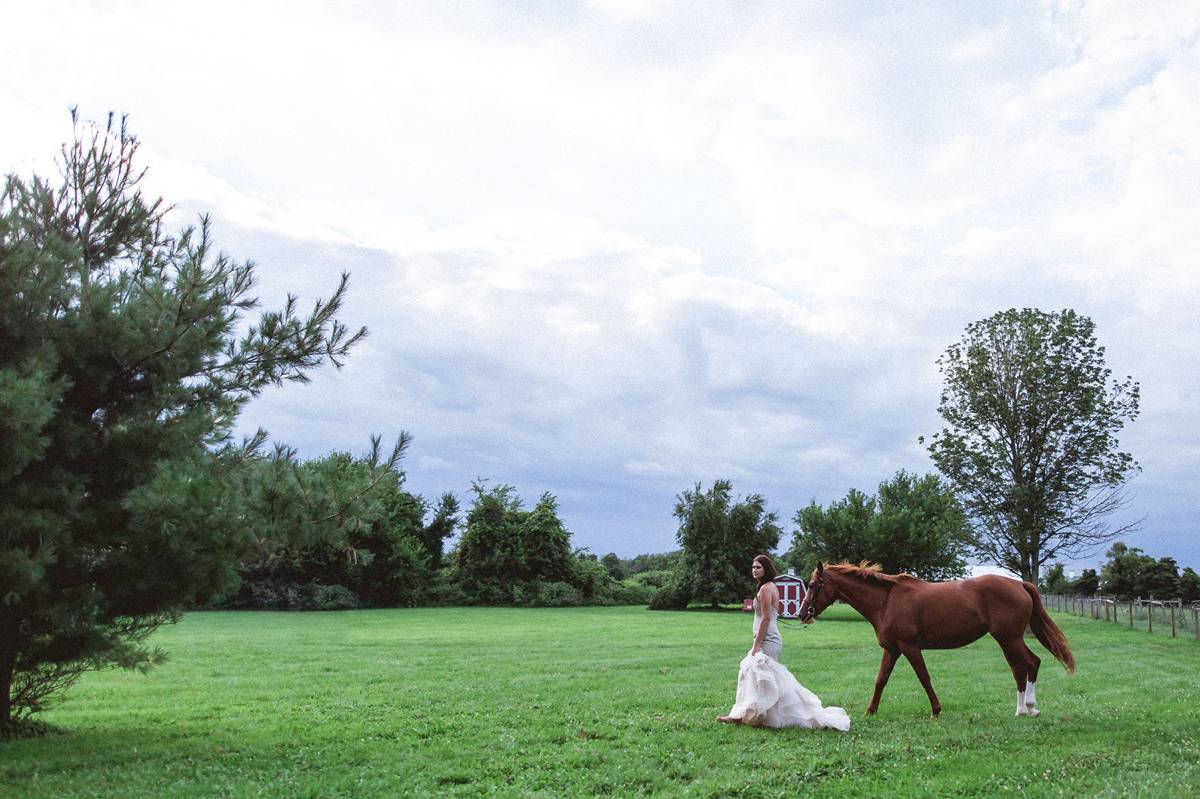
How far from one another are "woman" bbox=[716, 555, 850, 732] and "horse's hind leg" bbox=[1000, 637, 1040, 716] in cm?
236

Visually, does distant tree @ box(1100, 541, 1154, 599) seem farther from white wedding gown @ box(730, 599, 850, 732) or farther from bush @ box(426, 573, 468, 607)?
white wedding gown @ box(730, 599, 850, 732)

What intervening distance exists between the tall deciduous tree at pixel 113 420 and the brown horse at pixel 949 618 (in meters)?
7.77

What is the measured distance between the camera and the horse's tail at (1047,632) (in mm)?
11680

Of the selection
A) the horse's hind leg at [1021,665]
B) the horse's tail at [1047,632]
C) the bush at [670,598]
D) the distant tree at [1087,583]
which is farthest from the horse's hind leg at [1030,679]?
the distant tree at [1087,583]

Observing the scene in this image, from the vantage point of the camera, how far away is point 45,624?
32.7 ft

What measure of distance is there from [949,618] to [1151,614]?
2448 cm

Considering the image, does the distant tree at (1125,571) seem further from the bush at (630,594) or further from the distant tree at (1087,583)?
the bush at (630,594)

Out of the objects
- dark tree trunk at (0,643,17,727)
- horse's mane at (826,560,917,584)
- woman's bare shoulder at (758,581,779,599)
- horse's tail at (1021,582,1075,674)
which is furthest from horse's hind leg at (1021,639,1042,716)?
dark tree trunk at (0,643,17,727)

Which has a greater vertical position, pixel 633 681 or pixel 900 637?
pixel 900 637

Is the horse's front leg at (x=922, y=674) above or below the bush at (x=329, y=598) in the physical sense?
above

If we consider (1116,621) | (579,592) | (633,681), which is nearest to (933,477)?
(1116,621)

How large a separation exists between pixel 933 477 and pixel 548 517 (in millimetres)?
21760

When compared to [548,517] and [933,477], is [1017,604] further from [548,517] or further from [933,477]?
[548,517]

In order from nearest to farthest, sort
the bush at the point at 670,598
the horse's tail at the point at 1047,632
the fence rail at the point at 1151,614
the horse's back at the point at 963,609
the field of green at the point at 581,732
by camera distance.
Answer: the field of green at the point at 581,732, the horse's back at the point at 963,609, the horse's tail at the point at 1047,632, the fence rail at the point at 1151,614, the bush at the point at 670,598
